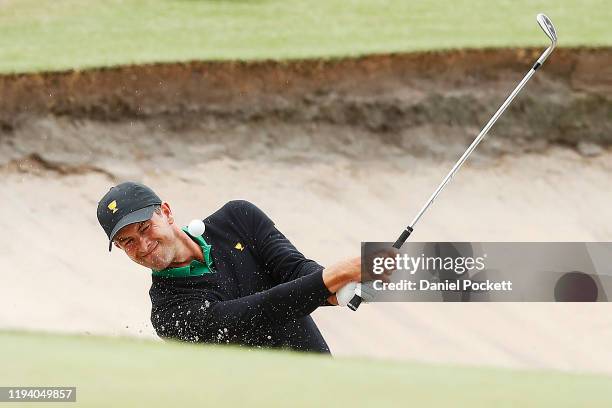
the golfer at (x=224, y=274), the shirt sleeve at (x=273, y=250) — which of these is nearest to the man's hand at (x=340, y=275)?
the golfer at (x=224, y=274)

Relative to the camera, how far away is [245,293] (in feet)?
17.1

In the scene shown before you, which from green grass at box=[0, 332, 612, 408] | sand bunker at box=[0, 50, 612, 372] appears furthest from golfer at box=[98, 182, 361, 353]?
sand bunker at box=[0, 50, 612, 372]

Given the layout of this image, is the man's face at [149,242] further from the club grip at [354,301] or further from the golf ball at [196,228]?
the club grip at [354,301]

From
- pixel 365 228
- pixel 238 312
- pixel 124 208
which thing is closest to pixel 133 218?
pixel 124 208

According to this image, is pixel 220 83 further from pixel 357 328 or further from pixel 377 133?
pixel 357 328

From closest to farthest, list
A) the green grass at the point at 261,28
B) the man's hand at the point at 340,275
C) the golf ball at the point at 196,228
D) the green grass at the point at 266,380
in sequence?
the green grass at the point at 266,380, the man's hand at the point at 340,275, the golf ball at the point at 196,228, the green grass at the point at 261,28

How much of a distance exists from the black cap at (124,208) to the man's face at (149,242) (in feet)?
0.11

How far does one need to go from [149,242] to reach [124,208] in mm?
204

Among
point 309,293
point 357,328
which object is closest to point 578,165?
point 357,328

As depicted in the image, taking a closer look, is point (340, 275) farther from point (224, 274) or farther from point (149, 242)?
point (149, 242)

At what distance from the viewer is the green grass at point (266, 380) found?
10.3 ft

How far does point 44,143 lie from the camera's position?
991 centimetres

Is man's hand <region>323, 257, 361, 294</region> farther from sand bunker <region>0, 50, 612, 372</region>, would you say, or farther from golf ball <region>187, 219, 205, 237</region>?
sand bunker <region>0, 50, 612, 372</region>

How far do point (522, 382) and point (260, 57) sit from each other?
22.2 feet
